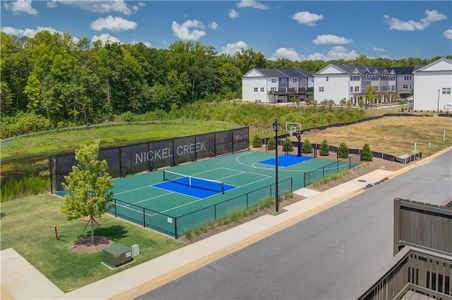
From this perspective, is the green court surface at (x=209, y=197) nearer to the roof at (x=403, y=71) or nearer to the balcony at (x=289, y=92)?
the balcony at (x=289, y=92)

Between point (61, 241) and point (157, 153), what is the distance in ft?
60.4

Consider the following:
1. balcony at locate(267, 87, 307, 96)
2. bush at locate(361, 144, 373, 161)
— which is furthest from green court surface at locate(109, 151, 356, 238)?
balcony at locate(267, 87, 307, 96)

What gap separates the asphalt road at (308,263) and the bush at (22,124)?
5864 cm

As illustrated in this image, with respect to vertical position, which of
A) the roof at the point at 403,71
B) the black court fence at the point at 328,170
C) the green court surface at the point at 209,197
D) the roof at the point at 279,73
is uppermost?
the roof at the point at 403,71

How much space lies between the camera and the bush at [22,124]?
221 feet

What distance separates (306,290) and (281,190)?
15.2 m

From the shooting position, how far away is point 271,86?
4063 inches

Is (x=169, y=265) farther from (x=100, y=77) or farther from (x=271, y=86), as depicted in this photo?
(x=271, y=86)

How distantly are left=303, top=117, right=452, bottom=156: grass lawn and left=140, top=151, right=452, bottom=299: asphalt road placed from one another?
23.2 metres

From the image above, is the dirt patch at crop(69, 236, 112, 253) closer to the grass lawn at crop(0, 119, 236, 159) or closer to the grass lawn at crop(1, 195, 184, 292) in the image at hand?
the grass lawn at crop(1, 195, 184, 292)

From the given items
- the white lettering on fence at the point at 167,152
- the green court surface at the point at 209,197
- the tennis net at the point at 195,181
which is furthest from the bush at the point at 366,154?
the white lettering on fence at the point at 167,152

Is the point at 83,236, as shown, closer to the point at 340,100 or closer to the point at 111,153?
the point at 111,153

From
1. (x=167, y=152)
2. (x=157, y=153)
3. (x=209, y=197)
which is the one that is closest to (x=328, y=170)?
(x=209, y=197)

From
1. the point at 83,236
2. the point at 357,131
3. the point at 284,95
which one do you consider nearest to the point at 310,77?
the point at 284,95
